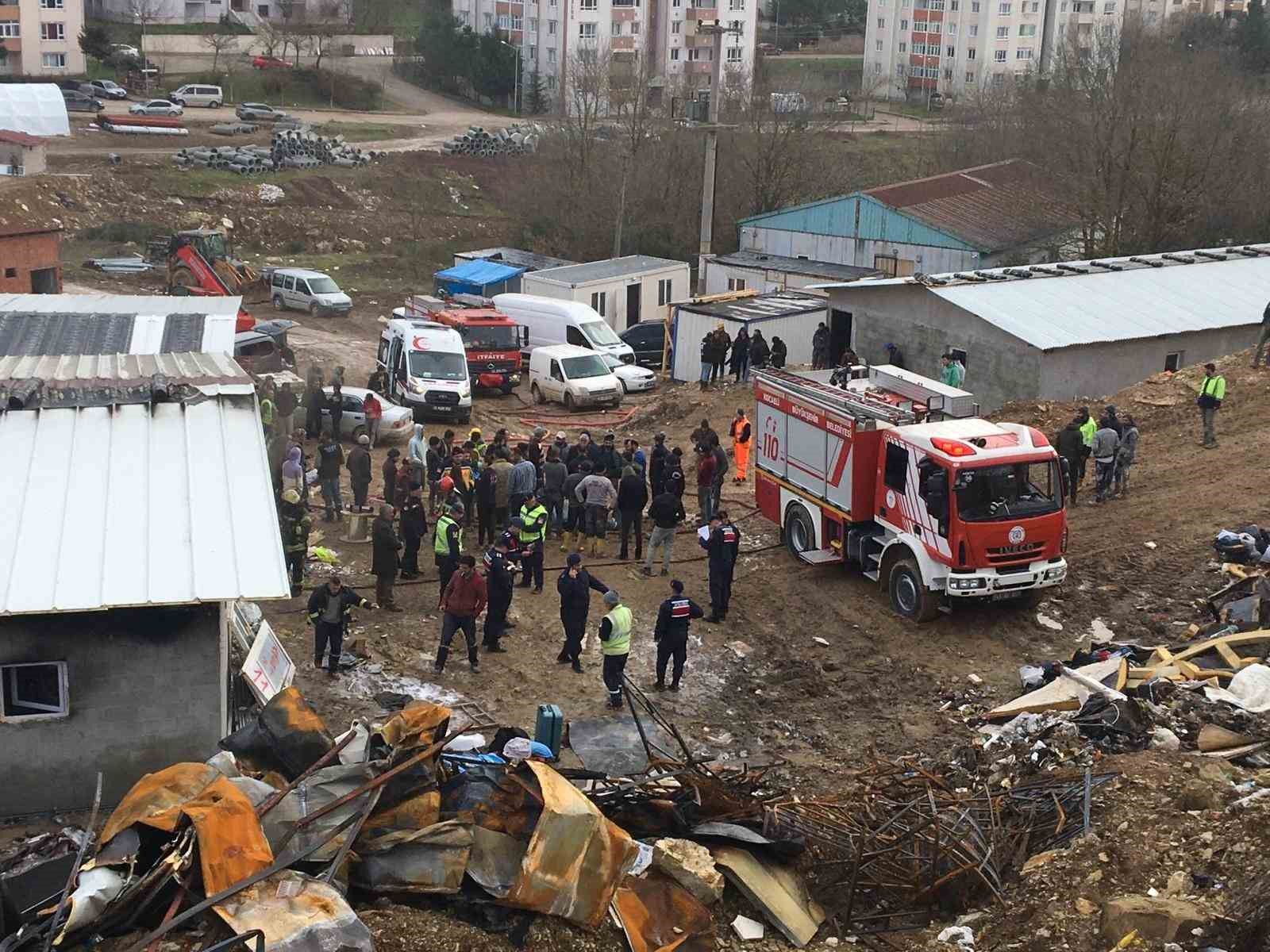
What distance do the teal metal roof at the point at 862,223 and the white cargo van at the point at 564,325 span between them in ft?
34.5

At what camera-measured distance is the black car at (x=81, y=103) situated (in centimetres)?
6812

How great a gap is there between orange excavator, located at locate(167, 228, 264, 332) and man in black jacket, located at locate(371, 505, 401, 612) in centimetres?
1919

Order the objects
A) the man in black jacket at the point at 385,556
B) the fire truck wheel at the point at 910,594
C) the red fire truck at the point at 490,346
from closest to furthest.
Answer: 1. the fire truck wheel at the point at 910,594
2. the man in black jacket at the point at 385,556
3. the red fire truck at the point at 490,346

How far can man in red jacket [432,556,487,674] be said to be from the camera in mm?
16141

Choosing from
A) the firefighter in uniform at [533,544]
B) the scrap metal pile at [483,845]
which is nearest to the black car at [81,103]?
the firefighter in uniform at [533,544]

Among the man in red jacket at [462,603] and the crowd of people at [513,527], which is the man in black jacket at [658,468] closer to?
the crowd of people at [513,527]

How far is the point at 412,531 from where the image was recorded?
1920 cm

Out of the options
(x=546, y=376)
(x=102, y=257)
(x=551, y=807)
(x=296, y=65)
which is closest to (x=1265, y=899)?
(x=551, y=807)

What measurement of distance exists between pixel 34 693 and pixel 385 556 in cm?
620

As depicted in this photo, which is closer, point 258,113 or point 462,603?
point 462,603

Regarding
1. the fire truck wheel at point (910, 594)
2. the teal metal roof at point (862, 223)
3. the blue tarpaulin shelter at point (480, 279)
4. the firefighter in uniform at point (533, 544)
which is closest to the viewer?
the fire truck wheel at point (910, 594)

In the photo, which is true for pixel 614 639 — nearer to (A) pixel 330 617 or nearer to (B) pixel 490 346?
(A) pixel 330 617

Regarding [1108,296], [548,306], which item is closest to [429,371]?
[548,306]

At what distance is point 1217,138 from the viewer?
4391cm
